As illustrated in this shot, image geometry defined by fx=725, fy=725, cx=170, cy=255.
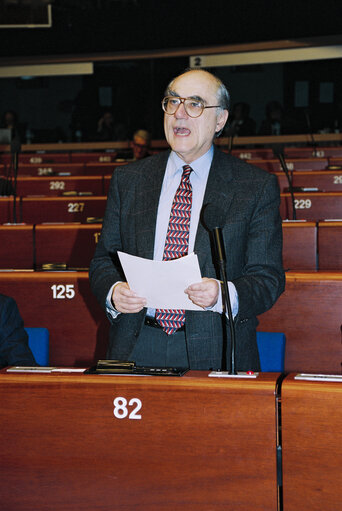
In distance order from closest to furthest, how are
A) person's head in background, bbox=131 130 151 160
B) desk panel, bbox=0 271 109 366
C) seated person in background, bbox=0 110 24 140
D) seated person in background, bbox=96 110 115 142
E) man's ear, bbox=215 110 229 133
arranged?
1. man's ear, bbox=215 110 229 133
2. desk panel, bbox=0 271 109 366
3. person's head in background, bbox=131 130 151 160
4. seated person in background, bbox=0 110 24 140
5. seated person in background, bbox=96 110 115 142

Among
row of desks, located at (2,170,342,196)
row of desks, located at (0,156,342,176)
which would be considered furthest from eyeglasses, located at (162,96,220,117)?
row of desks, located at (0,156,342,176)

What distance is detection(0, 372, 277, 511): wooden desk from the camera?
4.30 ft

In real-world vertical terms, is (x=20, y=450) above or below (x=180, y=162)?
below

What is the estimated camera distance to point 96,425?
4.50ft

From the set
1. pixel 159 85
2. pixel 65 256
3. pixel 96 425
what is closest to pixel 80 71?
pixel 159 85

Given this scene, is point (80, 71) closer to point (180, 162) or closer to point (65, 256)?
point (65, 256)

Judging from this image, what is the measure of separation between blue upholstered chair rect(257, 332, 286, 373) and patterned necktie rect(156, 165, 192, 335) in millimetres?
539

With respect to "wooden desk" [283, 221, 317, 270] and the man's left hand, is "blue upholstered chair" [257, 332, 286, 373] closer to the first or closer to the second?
the man's left hand

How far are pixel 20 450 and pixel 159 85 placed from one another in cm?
1145

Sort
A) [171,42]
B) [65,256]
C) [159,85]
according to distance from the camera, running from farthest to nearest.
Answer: [159,85] < [171,42] < [65,256]

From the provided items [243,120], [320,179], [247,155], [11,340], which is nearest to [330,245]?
[11,340]

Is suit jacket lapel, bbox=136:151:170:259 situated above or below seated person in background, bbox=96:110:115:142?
below

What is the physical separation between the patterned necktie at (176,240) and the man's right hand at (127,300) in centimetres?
12

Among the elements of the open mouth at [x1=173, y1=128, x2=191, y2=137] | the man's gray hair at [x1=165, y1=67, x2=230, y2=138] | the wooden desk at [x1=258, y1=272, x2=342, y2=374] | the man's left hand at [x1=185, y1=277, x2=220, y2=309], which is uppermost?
the man's gray hair at [x1=165, y1=67, x2=230, y2=138]
